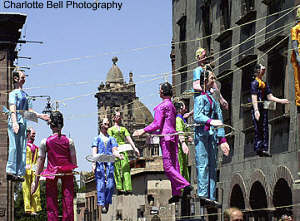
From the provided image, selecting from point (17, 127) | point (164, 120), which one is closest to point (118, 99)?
point (17, 127)

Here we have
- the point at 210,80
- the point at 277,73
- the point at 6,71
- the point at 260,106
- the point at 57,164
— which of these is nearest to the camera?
the point at 210,80

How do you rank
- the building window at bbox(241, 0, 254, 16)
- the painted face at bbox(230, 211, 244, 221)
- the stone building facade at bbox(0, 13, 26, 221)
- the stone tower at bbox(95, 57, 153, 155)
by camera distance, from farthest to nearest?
the stone tower at bbox(95, 57, 153, 155) < the stone building facade at bbox(0, 13, 26, 221) < the building window at bbox(241, 0, 254, 16) < the painted face at bbox(230, 211, 244, 221)

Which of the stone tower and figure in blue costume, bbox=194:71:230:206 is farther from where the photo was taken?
the stone tower

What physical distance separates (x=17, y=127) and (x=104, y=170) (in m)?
3.61

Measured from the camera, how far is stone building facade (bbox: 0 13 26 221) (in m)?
33.7

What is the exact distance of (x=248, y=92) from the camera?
2416cm

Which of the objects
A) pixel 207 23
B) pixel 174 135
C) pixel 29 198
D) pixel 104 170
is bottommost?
pixel 29 198

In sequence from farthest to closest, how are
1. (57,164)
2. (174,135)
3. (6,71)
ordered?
(6,71) < (57,164) < (174,135)

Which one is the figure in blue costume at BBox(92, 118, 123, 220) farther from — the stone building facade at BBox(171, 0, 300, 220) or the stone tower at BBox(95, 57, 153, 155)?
the stone tower at BBox(95, 57, 153, 155)

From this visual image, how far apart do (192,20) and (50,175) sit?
50.8ft

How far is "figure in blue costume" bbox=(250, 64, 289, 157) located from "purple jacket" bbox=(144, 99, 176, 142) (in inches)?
58.4

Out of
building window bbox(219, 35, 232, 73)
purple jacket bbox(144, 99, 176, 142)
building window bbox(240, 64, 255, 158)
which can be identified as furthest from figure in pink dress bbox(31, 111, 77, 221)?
building window bbox(219, 35, 232, 73)

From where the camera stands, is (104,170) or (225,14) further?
(225,14)

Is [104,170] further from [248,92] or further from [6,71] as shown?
[6,71]
